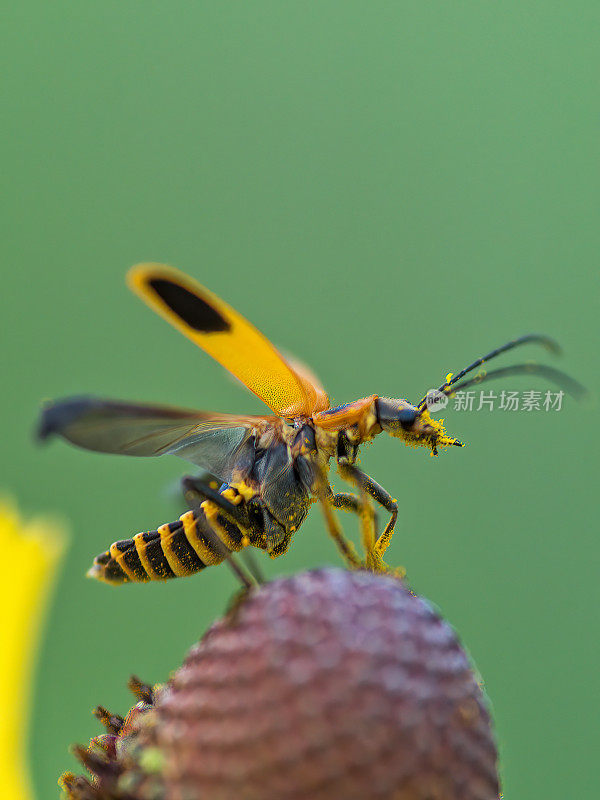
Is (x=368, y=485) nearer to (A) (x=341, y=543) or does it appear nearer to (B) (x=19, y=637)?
(A) (x=341, y=543)

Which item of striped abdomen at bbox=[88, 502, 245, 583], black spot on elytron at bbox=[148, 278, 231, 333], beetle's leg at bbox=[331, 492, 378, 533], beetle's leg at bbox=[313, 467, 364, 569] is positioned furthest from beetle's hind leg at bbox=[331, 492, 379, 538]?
black spot on elytron at bbox=[148, 278, 231, 333]

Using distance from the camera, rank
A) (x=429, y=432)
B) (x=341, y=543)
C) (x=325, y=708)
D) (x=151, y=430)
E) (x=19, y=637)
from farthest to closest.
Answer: (x=429, y=432), (x=19, y=637), (x=151, y=430), (x=341, y=543), (x=325, y=708)

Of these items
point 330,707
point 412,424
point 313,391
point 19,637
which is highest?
point 313,391

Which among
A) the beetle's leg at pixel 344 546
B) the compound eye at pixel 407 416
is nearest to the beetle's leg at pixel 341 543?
the beetle's leg at pixel 344 546

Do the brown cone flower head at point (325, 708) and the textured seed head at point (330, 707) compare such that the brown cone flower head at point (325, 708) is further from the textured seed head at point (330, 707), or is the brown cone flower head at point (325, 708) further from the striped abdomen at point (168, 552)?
the striped abdomen at point (168, 552)

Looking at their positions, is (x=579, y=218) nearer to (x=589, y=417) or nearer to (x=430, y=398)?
(x=589, y=417)

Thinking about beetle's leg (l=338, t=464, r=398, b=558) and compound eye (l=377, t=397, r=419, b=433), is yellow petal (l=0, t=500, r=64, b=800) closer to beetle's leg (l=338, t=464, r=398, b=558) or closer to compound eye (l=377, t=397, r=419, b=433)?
beetle's leg (l=338, t=464, r=398, b=558)

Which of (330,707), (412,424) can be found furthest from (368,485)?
(330,707)
